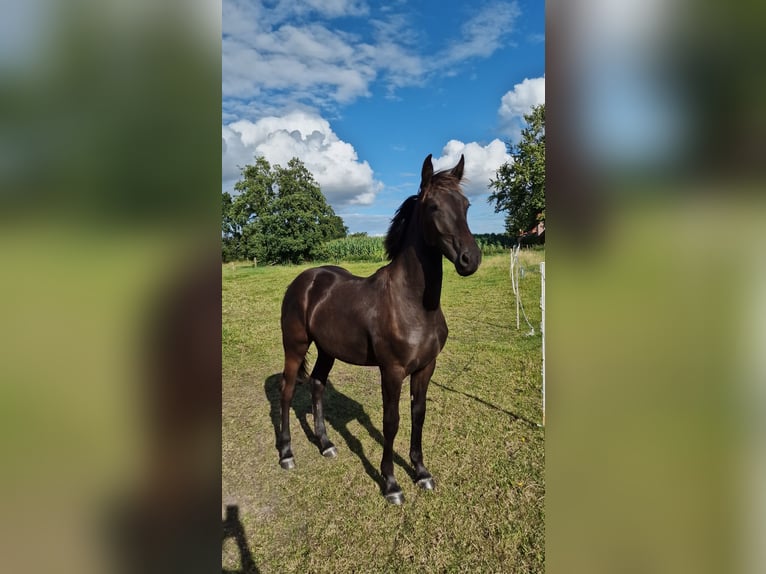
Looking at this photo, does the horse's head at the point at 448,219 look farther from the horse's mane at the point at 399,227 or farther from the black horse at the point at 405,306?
the horse's mane at the point at 399,227

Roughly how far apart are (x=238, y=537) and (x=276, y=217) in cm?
3154

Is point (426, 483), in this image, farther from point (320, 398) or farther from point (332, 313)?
point (332, 313)

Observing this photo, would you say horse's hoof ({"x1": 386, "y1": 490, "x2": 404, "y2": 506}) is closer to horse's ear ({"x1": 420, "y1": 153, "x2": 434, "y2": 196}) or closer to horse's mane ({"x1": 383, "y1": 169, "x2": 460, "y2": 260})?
horse's mane ({"x1": 383, "y1": 169, "x2": 460, "y2": 260})

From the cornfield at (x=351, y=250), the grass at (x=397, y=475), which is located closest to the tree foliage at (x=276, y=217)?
the cornfield at (x=351, y=250)

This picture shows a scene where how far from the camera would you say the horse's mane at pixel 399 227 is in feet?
10.1

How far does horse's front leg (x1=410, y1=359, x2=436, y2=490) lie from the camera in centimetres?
327

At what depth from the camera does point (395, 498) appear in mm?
3084

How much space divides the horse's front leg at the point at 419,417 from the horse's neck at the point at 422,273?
2.10ft

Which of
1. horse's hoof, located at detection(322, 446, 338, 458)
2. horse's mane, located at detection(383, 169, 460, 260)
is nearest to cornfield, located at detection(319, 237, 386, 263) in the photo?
horse's hoof, located at detection(322, 446, 338, 458)

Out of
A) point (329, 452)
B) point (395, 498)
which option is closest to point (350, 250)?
point (329, 452)

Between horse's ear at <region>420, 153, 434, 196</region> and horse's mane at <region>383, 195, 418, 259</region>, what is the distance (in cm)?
23
